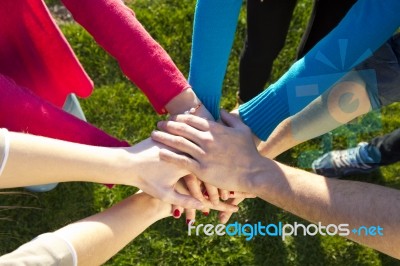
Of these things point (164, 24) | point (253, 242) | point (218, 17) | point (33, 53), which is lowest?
point (253, 242)

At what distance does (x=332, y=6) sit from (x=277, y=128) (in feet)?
1.45

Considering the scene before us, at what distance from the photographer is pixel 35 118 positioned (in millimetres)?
1213

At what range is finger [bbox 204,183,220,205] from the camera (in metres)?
1.42

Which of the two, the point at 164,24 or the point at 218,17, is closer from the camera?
→ the point at 218,17

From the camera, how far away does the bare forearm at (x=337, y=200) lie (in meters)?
1.13

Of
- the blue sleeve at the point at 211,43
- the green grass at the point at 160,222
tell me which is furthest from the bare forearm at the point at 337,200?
the green grass at the point at 160,222

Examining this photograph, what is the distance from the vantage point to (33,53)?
140 centimetres

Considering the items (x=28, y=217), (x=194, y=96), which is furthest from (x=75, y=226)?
(x=28, y=217)

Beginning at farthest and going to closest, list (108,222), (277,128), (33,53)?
(277,128) → (33,53) → (108,222)

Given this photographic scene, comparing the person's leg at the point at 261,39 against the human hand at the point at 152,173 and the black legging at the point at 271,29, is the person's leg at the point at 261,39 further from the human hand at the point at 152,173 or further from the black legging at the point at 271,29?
the human hand at the point at 152,173

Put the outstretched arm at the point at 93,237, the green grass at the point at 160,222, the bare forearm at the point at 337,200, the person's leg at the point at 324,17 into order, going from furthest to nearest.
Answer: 1. the green grass at the point at 160,222
2. the person's leg at the point at 324,17
3. the bare forearm at the point at 337,200
4. the outstretched arm at the point at 93,237

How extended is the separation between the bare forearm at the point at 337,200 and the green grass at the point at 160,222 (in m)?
0.78

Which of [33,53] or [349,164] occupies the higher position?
[33,53]

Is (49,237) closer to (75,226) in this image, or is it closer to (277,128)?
(75,226)
